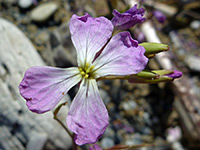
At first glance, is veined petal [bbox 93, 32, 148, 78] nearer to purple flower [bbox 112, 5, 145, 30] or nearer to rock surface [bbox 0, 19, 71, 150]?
purple flower [bbox 112, 5, 145, 30]

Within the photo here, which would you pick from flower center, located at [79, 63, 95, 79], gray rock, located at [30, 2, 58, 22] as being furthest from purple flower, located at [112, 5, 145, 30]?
gray rock, located at [30, 2, 58, 22]

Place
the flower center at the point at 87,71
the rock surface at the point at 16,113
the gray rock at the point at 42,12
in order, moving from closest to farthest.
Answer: the flower center at the point at 87,71, the rock surface at the point at 16,113, the gray rock at the point at 42,12

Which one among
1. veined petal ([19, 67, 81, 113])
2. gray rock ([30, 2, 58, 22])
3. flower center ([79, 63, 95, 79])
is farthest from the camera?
gray rock ([30, 2, 58, 22])

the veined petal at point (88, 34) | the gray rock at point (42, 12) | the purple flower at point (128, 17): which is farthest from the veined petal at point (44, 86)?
the gray rock at point (42, 12)

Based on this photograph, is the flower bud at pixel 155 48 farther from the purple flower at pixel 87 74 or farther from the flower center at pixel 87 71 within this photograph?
the flower center at pixel 87 71

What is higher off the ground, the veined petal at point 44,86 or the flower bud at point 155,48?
the veined petal at point 44,86

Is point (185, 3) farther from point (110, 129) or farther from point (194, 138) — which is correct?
point (110, 129)
